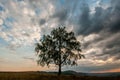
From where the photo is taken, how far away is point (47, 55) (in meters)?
68.1

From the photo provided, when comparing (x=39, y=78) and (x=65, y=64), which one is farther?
(x=65, y=64)

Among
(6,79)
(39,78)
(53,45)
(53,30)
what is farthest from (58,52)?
(6,79)

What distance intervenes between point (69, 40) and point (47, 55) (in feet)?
30.1

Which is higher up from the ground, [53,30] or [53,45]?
[53,30]

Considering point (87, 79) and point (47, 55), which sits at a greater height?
point (47, 55)

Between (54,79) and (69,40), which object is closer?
(54,79)

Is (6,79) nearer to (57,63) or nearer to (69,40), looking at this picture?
(57,63)

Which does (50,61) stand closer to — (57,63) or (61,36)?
(57,63)

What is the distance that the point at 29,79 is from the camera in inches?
→ 2004

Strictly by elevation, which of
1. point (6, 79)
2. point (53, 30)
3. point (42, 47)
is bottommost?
point (6, 79)

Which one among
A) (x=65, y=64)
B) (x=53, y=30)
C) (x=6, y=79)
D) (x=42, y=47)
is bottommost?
(x=6, y=79)

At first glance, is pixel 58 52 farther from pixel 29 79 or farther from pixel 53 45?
pixel 29 79

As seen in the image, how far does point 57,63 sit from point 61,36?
30.7 ft

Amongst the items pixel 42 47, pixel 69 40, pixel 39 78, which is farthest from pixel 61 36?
pixel 39 78
